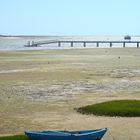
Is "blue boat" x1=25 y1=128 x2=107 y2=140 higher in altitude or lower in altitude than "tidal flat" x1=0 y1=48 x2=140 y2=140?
higher

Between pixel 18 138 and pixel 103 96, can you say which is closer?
pixel 18 138

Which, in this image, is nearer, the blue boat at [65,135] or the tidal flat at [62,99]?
the blue boat at [65,135]

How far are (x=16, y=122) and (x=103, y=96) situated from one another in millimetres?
8625

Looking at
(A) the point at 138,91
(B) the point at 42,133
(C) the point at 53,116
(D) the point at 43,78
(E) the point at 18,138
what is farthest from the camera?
(D) the point at 43,78

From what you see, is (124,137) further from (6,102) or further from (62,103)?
(6,102)

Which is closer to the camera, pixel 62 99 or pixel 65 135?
pixel 65 135

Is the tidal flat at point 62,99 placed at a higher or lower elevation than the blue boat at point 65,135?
lower

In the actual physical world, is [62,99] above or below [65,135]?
below

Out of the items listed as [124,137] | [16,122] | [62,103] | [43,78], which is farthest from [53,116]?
[43,78]

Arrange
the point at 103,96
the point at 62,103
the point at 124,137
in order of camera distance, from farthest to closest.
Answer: the point at 103,96, the point at 62,103, the point at 124,137

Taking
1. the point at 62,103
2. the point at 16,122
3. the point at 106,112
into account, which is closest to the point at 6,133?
the point at 16,122

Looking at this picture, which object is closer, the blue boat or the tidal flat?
the blue boat

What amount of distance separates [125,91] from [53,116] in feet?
30.2

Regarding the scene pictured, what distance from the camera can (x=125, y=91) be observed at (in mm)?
27703
